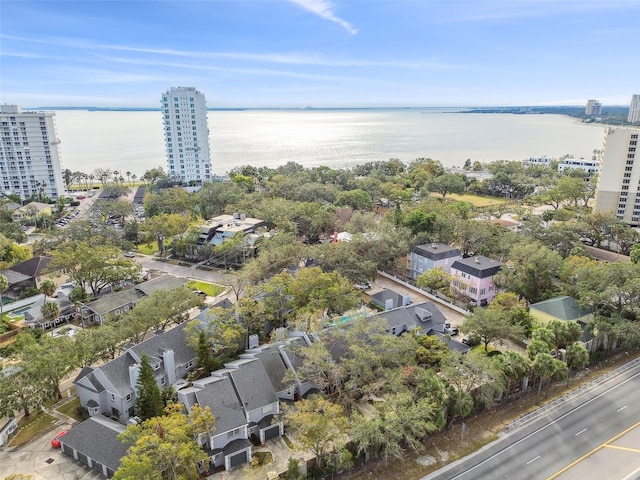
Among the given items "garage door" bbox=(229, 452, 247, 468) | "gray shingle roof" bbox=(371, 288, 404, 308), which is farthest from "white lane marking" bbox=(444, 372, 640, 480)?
"gray shingle roof" bbox=(371, 288, 404, 308)

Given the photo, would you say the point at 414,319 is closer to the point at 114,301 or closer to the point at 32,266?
the point at 114,301

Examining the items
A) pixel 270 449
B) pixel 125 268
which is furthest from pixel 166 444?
pixel 125 268

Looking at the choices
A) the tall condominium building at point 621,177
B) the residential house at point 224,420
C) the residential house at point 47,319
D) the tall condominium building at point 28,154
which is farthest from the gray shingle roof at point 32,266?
the tall condominium building at point 621,177

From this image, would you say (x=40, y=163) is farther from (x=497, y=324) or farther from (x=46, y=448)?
(x=497, y=324)

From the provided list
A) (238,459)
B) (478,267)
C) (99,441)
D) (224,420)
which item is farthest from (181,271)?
(478,267)

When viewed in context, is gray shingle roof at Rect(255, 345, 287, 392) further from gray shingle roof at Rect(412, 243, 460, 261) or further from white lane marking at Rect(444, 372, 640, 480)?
gray shingle roof at Rect(412, 243, 460, 261)

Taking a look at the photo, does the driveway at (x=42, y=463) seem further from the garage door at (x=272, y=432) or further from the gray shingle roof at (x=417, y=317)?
the gray shingle roof at (x=417, y=317)
